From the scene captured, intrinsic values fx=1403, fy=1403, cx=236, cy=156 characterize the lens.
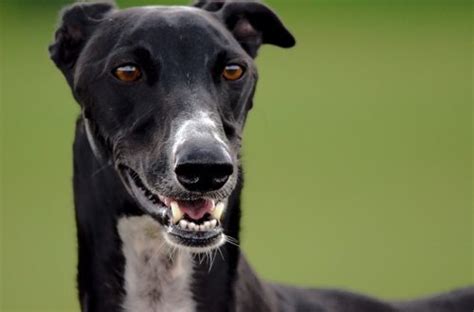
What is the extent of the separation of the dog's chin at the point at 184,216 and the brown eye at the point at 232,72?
1.17 ft

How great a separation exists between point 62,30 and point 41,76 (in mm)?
11706

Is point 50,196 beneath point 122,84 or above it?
beneath

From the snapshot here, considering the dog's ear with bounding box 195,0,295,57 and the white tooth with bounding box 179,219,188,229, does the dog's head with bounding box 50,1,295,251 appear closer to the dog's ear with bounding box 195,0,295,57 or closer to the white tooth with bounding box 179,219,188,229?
the white tooth with bounding box 179,219,188,229

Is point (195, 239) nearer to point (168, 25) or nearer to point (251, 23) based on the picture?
point (168, 25)

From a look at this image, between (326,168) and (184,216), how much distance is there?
813cm

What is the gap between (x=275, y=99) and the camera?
1580cm

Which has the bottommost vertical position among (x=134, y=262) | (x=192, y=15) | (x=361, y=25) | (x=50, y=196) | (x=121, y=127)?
(x=361, y=25)

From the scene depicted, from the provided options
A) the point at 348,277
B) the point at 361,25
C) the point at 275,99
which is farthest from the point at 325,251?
the point at 361,25

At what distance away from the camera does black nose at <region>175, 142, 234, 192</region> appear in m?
3.65

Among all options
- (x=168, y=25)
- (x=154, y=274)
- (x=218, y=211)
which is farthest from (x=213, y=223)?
(x=168, y=25)

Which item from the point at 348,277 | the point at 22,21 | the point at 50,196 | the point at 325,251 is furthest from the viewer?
the point at 22,21

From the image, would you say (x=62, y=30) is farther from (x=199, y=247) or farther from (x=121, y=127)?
(x=199, y=247)

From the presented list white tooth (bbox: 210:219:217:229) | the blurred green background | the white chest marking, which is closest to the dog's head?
white tooth (bbox: 210:219:217:229)

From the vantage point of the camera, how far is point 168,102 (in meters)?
3.85
